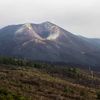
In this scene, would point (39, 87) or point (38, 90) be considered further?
point (39, 87)

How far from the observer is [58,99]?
161 ft

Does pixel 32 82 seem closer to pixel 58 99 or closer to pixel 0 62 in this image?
pixel 58 99

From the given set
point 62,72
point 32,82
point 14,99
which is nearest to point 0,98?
point 14,99

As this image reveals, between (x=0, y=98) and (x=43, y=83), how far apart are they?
3681 centimetres

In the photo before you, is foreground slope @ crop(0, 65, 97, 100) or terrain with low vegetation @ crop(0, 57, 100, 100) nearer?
foreground slope @ crop(0, 65, 97, 100)

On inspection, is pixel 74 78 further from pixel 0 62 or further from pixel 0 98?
pixel 0 98

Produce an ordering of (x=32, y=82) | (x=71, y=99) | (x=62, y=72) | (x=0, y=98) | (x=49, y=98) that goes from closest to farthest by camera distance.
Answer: (x=0, y=98) < (x=49, y=98) < (x=71, y=99) < (x=32, y=82) < (x=62, y=72)

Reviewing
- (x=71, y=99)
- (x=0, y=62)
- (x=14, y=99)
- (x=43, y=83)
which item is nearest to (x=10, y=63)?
(x=0, y=62)

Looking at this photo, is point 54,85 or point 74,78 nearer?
point 54,85

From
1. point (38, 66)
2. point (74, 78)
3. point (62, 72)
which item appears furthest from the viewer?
point (38, 66)

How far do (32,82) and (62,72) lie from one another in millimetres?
51189

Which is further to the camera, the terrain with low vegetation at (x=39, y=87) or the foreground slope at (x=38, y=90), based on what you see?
the terrain with low vegetation at (x=39, y=87)

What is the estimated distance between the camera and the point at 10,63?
4840 inches

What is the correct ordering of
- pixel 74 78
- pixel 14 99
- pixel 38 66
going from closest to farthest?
1. pixel 14 99
2. pixel 74 78
3. pixel 38 66
